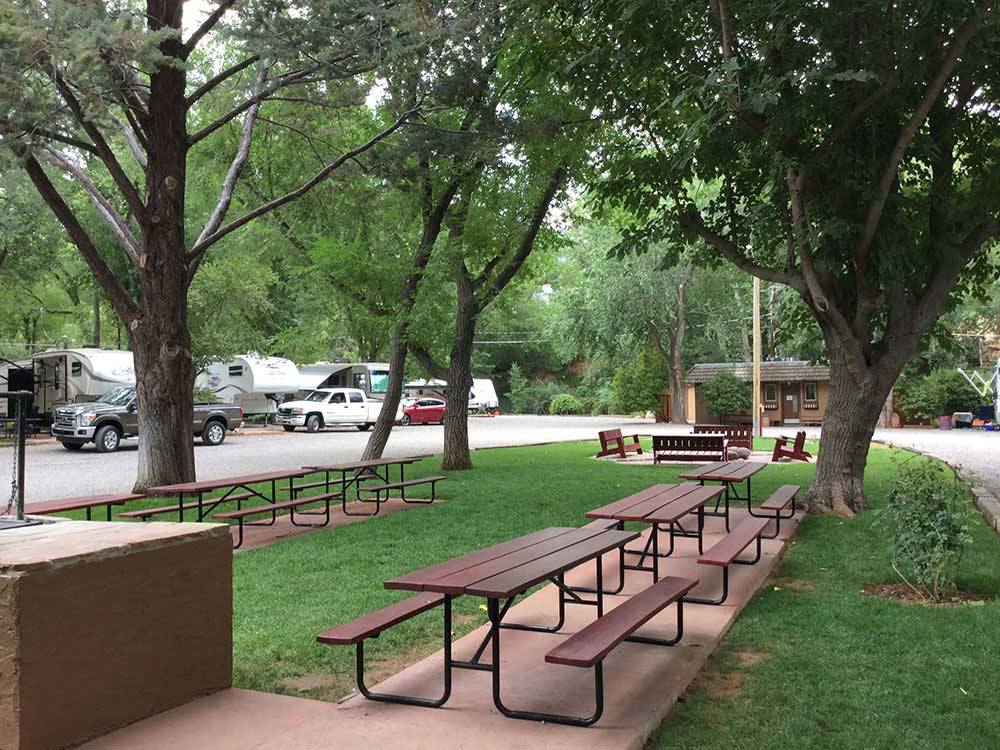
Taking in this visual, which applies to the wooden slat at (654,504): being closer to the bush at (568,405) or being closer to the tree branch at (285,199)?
the tree branch at (285,199)

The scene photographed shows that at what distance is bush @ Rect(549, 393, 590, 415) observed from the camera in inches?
2408

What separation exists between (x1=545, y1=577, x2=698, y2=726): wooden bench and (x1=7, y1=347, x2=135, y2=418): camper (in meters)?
26.0

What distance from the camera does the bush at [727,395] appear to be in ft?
132

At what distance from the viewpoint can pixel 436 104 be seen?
13305 millimetres

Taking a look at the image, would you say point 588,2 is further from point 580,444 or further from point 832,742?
point 580,444

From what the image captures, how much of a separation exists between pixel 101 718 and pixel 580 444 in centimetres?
2314

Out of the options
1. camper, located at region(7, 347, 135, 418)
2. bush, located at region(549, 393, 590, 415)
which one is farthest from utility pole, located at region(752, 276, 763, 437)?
bush, located at region(549, 393, 590, 415)

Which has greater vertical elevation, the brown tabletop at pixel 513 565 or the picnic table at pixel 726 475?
the brown tabletop at pixel 513 565

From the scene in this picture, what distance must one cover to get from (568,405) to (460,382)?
44533 mm

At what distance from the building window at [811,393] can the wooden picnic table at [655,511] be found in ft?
123

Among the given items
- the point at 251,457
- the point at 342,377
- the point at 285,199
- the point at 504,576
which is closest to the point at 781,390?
the point at 342,377

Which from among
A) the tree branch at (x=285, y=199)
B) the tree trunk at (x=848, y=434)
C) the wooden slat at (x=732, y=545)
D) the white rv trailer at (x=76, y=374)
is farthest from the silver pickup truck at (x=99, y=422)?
the wooden slat at (x=732, y=545)

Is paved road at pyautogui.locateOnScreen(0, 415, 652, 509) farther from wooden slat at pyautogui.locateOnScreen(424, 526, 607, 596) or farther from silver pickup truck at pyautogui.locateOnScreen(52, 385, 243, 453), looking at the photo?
wooden slat at pyautogui.locateOnScreen(424, 526, 607, 596)

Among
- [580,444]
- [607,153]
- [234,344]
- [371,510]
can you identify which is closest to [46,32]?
[371,510]
